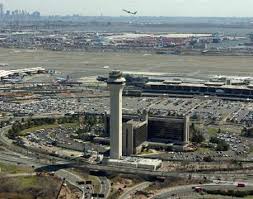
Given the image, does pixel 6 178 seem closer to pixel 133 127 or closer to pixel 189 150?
pixel 133 127

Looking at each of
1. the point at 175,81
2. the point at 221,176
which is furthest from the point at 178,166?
the point at 175,81

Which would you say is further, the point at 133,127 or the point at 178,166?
the point at 133,127

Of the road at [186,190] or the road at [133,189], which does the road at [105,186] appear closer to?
the road at [133,189]

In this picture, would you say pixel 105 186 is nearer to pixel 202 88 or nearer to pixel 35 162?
pixel 35 162

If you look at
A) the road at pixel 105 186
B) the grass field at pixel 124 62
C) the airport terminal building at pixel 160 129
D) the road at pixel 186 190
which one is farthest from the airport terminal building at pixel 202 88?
the road at pixel 105 186

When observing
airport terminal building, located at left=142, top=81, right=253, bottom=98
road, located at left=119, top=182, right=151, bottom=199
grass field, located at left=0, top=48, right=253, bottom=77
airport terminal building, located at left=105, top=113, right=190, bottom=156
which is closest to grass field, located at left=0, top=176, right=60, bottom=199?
road, located at left=119, top=182, right=151, bottom=199

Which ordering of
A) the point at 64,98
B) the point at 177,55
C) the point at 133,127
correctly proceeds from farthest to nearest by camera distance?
the point at 177,55, the point at 64,98, the point at 133,127
